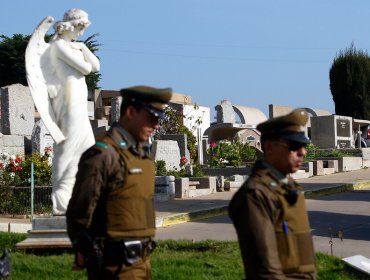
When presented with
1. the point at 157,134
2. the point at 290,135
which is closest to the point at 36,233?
the point at 290,135

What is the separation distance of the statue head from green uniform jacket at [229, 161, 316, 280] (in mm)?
5138

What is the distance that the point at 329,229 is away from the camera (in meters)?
11.3

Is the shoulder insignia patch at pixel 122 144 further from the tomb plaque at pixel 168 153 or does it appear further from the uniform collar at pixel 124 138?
the tomb plaque at pixel 168 153

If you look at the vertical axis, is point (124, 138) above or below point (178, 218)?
above

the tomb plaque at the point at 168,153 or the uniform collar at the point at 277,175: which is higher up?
the tomb plaque at the point at 168,153

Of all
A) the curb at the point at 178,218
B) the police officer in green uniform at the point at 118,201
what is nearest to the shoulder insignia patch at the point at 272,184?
the police officer in green uniform at the point at 118,201

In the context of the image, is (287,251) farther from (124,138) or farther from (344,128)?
(344,128)

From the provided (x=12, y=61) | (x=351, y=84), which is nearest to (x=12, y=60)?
(x=12, y=61)

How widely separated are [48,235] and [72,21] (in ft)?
8.24

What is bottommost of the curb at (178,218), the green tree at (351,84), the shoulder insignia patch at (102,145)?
the curb at (178,218)

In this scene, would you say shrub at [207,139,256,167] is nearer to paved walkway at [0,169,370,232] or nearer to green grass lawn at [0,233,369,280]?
paved walkway at [0,169,370,232]

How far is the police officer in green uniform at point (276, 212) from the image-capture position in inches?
135

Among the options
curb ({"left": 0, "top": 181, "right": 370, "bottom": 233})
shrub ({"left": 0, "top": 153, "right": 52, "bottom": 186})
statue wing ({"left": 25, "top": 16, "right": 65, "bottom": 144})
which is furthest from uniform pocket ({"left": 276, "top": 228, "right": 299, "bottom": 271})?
shrub ({"left": 0, "top": 153, "right": 52, "bottom": 186})

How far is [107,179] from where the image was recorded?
13.5 ft
